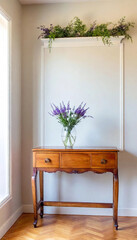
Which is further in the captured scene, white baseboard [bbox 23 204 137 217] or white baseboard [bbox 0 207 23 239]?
white baseboard [bbox 23 204 137 217]

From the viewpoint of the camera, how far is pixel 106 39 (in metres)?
3.05

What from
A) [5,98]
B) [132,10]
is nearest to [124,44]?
[132,10]

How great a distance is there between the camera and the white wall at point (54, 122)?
121 inches

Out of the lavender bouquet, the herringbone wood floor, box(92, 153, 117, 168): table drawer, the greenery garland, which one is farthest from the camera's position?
the greenery garland

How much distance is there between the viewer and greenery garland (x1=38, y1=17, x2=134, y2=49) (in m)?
3.02

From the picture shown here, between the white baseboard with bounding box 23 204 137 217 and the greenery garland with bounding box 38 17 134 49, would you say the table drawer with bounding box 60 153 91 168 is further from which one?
the greenery garland with bounding box 38 17 134 49

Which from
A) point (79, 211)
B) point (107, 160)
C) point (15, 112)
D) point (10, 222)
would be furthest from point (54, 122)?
point (10, 222)

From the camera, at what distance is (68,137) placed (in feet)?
9.42

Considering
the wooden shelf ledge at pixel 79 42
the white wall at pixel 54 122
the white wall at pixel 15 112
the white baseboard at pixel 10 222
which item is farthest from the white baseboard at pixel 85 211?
the wooden shelf ledge at pixel 79 42

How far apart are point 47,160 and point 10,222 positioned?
0.83m

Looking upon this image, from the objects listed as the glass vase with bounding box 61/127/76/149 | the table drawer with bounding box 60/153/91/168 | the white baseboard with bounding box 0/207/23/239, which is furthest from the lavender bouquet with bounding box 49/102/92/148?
the white baseboard with bounding box 0/207/23/239

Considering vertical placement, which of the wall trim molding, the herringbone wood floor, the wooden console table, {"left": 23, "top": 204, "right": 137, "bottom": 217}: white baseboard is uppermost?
the wall trim molding

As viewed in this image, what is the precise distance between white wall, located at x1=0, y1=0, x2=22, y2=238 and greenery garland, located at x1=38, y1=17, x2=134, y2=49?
0.35m

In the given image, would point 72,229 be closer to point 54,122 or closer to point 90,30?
point 54,122
